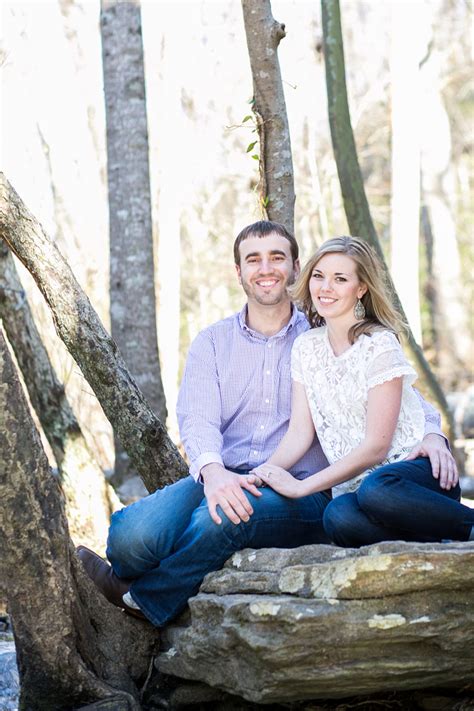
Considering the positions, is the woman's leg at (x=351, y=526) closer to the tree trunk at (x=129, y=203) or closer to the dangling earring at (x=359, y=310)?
the dangling earring at (x=359, y=310)

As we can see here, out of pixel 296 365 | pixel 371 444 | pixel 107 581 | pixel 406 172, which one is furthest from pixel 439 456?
pixel 406 172

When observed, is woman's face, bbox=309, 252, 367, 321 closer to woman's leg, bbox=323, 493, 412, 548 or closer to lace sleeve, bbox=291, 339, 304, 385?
lace sleeve, bbox=291, 339, 304, 385

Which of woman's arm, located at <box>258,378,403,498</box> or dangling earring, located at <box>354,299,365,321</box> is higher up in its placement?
dangling earring, located at <box>354,299,365,321</box>

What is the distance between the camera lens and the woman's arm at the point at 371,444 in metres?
3.62

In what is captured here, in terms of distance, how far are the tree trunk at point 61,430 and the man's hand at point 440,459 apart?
2673 millimetres

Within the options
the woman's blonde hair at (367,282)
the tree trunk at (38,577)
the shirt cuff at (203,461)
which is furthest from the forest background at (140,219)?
the woman's blonde hair at (367,282)

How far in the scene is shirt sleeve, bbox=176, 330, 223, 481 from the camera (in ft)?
12.6

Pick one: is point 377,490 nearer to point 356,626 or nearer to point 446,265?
point 356,626

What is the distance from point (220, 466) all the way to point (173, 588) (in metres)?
0.48

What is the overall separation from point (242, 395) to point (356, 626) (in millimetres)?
1202

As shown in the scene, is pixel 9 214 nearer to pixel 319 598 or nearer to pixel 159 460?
pixel 159 460

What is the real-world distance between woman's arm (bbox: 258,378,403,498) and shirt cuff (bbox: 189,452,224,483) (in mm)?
290

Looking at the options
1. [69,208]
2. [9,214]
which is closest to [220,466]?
[9,214]

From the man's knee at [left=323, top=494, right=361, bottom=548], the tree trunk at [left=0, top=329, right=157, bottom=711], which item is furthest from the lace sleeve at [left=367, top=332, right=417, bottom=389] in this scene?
the tree trunk at [left=0, top=329, right=157, bottom=711]
